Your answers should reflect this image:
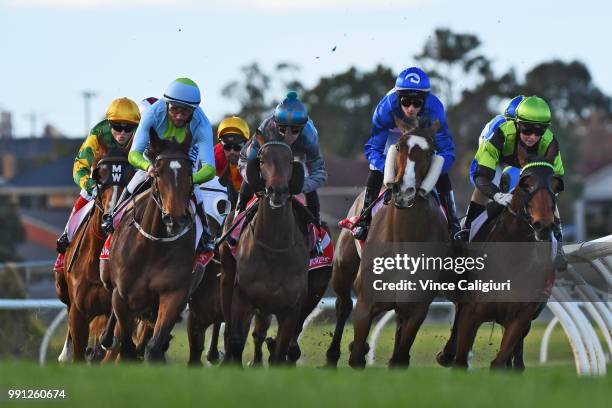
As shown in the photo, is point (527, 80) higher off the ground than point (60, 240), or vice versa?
point (527, 80)

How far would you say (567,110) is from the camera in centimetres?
8175

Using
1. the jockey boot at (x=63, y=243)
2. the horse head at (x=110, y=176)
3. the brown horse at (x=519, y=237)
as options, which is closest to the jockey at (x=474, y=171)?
the brown horse at (x=519, y=237)

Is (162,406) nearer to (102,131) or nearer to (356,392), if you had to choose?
(356,392)

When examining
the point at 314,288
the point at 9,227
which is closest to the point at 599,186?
the point at 9,227

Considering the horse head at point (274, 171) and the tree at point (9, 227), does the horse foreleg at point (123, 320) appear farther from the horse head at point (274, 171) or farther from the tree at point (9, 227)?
the tree at point (9, 227)

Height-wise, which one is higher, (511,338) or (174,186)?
(174,186)

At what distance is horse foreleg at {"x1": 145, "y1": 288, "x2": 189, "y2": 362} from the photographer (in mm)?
9531

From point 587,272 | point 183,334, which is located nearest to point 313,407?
point 587,272

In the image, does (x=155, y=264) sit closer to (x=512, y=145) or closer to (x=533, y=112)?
(x=512, y=145)

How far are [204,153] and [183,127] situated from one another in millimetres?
367

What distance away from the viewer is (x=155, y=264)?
32.2 feet

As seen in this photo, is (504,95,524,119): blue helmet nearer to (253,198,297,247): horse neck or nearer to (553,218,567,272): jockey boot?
(553,218,567,272): jockey boot

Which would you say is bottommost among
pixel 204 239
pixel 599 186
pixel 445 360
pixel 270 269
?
pixel 445 360

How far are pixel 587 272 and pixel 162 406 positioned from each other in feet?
24.8
